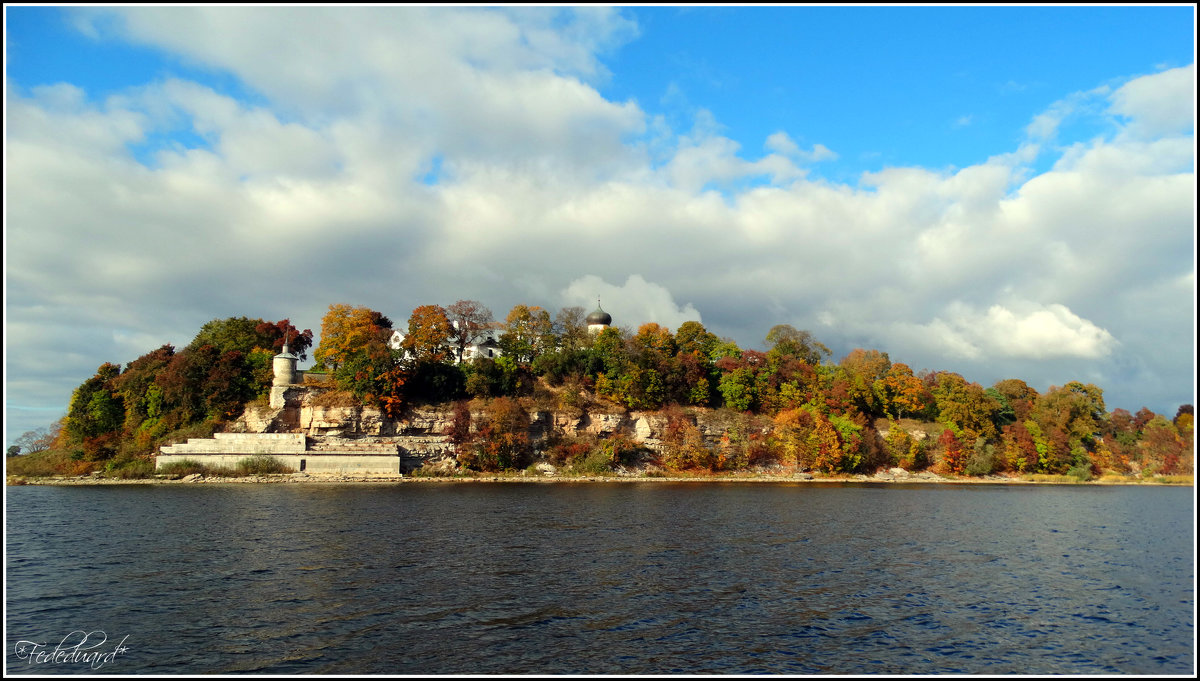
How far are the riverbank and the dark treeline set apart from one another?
5.67ft

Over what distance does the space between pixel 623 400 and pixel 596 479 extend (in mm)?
12915

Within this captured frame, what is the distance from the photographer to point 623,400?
7638 cm

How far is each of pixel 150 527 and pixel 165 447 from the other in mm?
37115

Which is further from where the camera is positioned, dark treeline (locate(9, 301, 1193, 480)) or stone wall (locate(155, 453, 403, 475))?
dark treeline (locate(9, 301, 1193, 480))

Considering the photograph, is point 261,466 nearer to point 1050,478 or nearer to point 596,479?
point 596,479

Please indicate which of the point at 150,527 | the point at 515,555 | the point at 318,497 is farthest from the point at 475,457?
the point at 515,555

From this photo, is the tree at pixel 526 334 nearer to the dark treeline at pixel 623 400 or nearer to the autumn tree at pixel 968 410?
the dark treeline at pixel 623 400

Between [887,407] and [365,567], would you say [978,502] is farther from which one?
[365,567]

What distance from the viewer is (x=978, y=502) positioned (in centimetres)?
4869

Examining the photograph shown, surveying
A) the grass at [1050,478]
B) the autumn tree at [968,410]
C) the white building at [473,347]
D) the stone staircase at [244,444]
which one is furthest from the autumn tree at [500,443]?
the grass at [1050,478]

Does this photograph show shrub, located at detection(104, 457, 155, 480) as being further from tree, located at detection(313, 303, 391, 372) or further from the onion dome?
the onion dome

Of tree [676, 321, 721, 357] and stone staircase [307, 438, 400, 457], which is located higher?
tree [676, 321, 721, 357]

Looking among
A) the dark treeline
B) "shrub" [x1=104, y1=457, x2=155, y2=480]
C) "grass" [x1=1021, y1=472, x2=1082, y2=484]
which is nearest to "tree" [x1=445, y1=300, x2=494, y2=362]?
the dark treeline

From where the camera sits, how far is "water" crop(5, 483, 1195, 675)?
14336 mm
